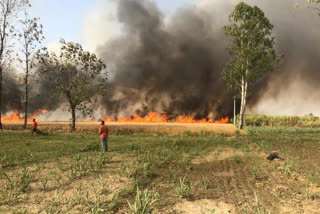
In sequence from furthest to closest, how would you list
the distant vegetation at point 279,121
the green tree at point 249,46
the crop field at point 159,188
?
the distant vegetation at point 279,121 < the green tree at point 249,46 < the crop field at point 159,188

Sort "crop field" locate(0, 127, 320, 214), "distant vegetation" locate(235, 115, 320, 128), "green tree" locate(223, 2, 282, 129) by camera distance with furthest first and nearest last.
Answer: "distant vegetation" locate(235, 115, 320, 128)
"green tree" locate(223, 2, 282, 129)
"crop field" locate(0, 127, 320, 214)

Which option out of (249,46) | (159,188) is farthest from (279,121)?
(159,188)

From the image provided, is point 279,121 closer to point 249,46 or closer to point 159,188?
point 249,46

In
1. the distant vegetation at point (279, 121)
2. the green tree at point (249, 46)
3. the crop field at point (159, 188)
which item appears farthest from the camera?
the distant vegetation at point (279, 121)

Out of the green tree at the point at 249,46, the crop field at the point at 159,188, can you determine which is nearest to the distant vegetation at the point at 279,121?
the green tree at the point at 249,46

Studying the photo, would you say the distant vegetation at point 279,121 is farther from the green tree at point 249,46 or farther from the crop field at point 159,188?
the crop field at point 159,188

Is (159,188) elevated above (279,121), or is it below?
below

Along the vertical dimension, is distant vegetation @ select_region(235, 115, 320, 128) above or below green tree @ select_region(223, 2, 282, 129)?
below

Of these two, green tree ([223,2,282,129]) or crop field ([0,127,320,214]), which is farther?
green tree ([223,2,282,129])

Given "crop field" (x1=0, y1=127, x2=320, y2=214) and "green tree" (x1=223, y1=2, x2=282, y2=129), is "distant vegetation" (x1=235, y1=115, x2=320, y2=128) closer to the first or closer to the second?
"green tree" (x1=223, y1=2, x2=282, y2=129)

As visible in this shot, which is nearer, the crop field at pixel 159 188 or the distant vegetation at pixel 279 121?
the crop field at pixel 159 188

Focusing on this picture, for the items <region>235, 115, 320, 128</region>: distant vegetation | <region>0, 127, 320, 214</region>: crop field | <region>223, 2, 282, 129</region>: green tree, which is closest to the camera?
<region>0, 127, 320, 214</region>: crop field

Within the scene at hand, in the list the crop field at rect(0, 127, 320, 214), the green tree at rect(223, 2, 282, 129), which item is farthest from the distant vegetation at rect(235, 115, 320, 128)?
the crop field at rect(0, 127, 320, 214)

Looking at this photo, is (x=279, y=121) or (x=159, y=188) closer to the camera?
(x=159, y=188)
